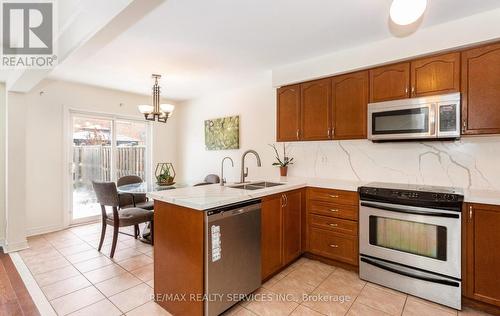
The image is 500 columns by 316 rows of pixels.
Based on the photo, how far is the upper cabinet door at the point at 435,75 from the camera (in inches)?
87.0

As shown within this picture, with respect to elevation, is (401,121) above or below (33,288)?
above

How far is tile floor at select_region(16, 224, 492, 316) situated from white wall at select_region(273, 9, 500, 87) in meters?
2.26

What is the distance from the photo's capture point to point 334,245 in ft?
8.80

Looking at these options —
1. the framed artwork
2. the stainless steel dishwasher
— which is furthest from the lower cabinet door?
the framed artwork

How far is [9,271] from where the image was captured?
8.55 feet

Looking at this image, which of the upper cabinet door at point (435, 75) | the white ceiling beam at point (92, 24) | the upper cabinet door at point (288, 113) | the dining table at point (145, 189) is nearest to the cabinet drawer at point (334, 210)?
the upper cabinet door at point (288, 113)

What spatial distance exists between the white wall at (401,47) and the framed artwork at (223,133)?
1364 millimetres

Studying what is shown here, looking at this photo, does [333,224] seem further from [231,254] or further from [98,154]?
[98,154]

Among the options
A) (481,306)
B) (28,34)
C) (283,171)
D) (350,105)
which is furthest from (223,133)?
(481,306)

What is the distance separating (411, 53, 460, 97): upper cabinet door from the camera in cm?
221

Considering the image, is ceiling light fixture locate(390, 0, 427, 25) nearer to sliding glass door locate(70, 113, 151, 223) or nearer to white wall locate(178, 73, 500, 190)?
white wall locate(178, 73, 500, 190)

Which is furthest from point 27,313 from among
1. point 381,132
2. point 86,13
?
point 381,132

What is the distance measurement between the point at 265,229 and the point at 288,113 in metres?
1.68

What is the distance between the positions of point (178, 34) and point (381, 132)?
7.48ft
